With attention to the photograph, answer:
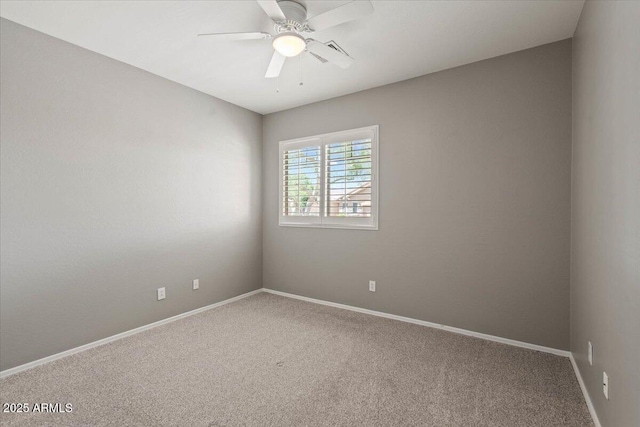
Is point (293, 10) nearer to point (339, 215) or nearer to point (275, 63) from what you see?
point (275, 63)

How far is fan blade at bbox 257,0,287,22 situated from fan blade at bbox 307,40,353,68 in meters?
0.30

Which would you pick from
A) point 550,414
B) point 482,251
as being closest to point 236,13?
point 482,251

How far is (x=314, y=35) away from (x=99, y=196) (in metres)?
2.36

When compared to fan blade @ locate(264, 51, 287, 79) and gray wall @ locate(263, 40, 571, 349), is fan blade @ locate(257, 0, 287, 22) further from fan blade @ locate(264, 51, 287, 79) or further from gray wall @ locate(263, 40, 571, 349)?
gray wall @ locate(263, 40, 571, 349)

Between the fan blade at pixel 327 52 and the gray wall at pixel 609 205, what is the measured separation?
1544mm

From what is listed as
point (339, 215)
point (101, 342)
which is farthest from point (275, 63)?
point (101, 342)

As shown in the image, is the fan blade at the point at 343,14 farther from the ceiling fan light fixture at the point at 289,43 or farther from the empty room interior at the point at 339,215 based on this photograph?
the ceiling fan light fixture at the point at 289,43

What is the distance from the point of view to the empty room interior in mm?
1774

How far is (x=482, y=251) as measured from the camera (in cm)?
282

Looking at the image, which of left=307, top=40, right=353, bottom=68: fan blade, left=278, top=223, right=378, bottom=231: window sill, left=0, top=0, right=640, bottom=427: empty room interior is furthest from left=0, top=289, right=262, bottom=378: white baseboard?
left=307, top=40, right=353, bottom=68: fan blade

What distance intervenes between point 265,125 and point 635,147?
3.95 m

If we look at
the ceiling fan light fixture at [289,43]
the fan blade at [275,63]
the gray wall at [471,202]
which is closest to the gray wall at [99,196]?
the fan blade at [275,63]

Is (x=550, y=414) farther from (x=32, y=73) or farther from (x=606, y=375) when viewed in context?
(x=32, y=73)

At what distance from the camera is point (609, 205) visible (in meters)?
1.53
